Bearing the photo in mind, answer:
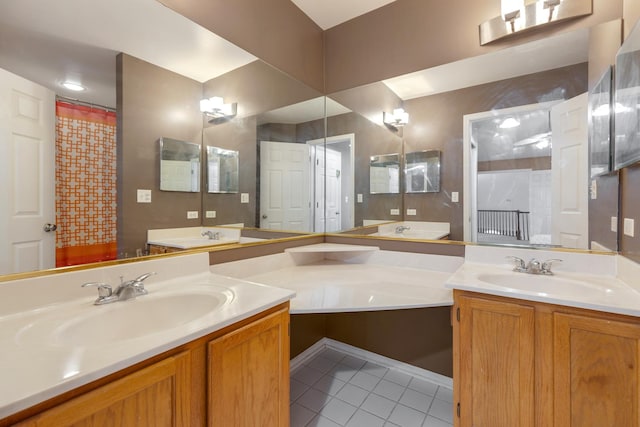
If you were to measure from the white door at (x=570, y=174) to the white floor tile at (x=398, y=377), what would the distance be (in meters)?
1.29

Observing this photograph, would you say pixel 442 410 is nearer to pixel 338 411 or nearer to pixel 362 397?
pixel 362 397

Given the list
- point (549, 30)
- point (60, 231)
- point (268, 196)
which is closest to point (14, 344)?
point (60, 231)

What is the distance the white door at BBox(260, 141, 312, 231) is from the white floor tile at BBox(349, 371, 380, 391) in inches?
45.8

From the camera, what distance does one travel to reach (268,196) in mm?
2137

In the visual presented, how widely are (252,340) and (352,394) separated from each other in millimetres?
1222

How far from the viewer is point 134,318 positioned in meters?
1.07

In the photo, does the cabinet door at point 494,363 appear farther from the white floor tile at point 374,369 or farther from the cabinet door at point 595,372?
the white floor tile at point 374,369

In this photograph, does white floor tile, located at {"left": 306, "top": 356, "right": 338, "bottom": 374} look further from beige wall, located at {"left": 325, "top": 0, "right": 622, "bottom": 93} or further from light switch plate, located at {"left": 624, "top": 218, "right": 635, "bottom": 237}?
beige wall, located at {"left": 325, "top": 0, "right": 622, "bottom": 93}

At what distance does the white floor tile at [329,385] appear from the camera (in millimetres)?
1931

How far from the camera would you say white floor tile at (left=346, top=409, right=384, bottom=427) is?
1.62 meters

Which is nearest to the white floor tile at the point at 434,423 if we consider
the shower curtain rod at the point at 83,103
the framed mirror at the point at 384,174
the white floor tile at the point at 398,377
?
the white floor tile at the point at 398,377

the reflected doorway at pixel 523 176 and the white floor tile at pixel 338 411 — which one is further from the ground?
the reflected doorway at pixel 523 176

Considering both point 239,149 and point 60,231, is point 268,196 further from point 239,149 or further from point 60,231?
point 60,231

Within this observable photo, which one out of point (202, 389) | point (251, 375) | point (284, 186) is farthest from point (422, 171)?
point (202, 389)
